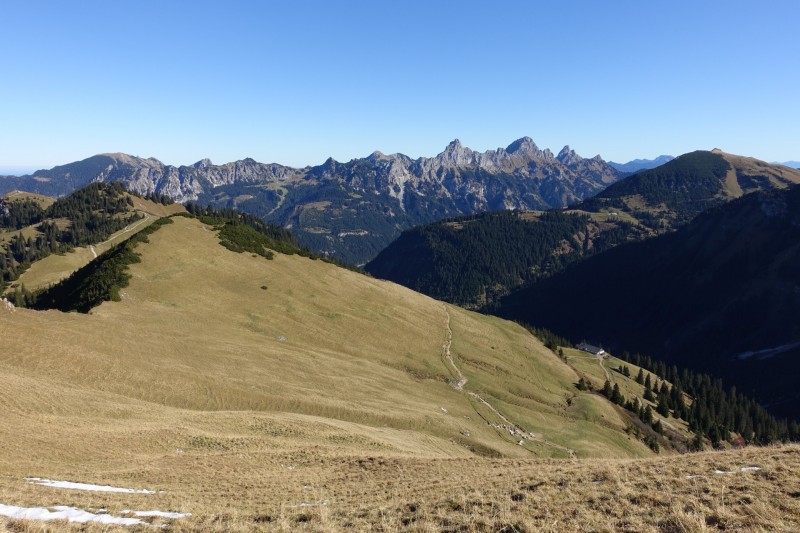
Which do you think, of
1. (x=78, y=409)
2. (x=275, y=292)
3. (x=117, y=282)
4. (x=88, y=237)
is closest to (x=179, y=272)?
(x=117, y=282)

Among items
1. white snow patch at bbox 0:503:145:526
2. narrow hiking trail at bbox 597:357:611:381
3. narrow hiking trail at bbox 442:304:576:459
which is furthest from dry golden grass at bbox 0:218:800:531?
narrow hiking trail at bbox 597:357:611:381

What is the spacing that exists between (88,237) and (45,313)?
169 m

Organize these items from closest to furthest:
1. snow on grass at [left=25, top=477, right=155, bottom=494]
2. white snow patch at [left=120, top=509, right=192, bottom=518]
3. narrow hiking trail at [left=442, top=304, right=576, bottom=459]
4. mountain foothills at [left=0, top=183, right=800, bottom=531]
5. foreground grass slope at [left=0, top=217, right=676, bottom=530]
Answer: white snow patch at [left=120, top=509, right=192, bottom=518], mountain foothills at [left=0, top=183, right=800, bottom=531], snow on grass at [left=25, top=477, right=155, bottom=494], foreground grass slope at [left=0, top=217, right=676, bottom=530], narrow hiking trail at [left=442, top=304, right=576, bottom=459]

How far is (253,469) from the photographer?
29797 mm

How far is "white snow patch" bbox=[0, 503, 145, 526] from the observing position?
1648 centimetres

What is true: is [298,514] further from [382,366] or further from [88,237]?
[88,237]

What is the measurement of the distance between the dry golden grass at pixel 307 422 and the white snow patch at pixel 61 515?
0.98 metres

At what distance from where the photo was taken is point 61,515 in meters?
17.0

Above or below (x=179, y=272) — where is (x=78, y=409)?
below

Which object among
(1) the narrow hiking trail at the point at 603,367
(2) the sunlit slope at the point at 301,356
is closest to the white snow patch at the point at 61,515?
(2) the sunlit slope at the point at 301,356

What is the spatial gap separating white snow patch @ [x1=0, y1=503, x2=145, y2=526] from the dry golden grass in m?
0.98

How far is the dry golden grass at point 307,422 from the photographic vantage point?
60.0 ft

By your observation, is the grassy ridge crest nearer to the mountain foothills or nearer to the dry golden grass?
the mountain foothills

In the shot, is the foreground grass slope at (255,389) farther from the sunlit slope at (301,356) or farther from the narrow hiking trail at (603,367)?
the narrow hiking trail at (603,367)
